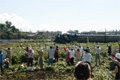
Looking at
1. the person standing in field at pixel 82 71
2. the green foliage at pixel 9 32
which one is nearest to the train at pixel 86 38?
the green foliage at pixel 9 32

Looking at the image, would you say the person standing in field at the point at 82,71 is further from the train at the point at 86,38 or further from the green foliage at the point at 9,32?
the green foliage at the point at 9,32

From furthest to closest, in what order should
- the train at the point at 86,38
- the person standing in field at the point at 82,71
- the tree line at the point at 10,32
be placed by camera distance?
the tree line at the point at 10,32 → the train at the point at 86,38 → the person standing in field at the point at 82,71

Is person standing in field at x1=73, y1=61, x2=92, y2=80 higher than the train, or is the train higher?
person standing in field at x1=73, y1=61, x2=92, y2=80

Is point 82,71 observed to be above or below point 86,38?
above

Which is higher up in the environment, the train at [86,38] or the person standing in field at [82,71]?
the person standing in field at [82,71]

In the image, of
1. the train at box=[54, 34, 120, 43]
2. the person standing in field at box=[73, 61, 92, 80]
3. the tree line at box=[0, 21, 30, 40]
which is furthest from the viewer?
the tree line at box=[0, 21, 30, 40]

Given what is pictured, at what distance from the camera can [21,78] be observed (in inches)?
378

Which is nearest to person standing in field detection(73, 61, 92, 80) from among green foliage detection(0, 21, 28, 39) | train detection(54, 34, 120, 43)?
train detection(54, 34, 120, 43)

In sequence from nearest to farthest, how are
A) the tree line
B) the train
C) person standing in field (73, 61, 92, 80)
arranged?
1. person standing in field (73, 61, 92, 80)
2. the train
3. the tree line

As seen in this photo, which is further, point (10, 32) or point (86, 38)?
point (10, 32)

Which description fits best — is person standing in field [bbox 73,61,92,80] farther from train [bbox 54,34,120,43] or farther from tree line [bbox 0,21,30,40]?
tree line [bbox 0,21,30,40]

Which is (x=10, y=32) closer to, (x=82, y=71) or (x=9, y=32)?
(x=9, y=32)

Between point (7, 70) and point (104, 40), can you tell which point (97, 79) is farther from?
point (104, 40)

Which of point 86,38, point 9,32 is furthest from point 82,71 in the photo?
point 9,32
